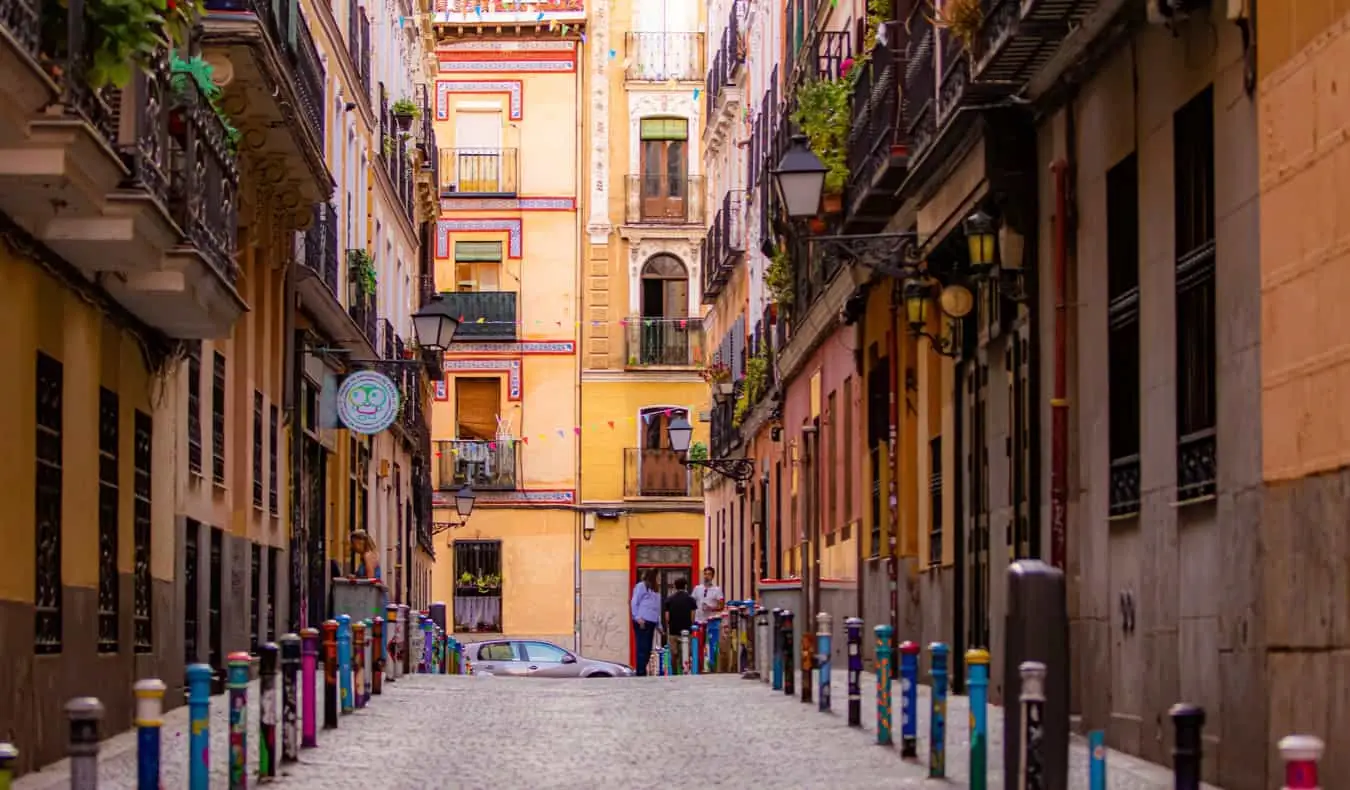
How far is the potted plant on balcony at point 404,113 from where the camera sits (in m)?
43.1

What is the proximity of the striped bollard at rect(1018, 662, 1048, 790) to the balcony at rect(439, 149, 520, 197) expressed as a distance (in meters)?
50.9

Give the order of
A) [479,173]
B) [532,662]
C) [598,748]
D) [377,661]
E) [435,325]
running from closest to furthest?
1. [598,748]
2. [377,661]
3. [435,325]
4. [532,662]
5. [479,173]

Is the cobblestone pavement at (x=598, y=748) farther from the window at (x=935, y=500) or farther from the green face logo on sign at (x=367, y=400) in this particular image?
the green face logo on sign at (x=367, y=400)

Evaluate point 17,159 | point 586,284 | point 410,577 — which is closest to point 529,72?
point 586,284

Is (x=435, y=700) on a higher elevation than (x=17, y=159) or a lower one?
lower

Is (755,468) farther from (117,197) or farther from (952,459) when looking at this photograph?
(117,197)

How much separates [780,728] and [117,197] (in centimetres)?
619

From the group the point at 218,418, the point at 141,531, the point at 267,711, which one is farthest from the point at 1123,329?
the point at 218,418

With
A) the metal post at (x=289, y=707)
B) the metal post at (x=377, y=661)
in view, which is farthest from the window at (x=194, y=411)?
the metal post at (x=289, y=707)

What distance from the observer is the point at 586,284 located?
60.0m

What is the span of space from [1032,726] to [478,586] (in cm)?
5028

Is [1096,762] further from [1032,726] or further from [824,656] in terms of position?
[824,656]

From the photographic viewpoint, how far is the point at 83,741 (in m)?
7.80

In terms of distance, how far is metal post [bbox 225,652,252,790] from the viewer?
1210cm
